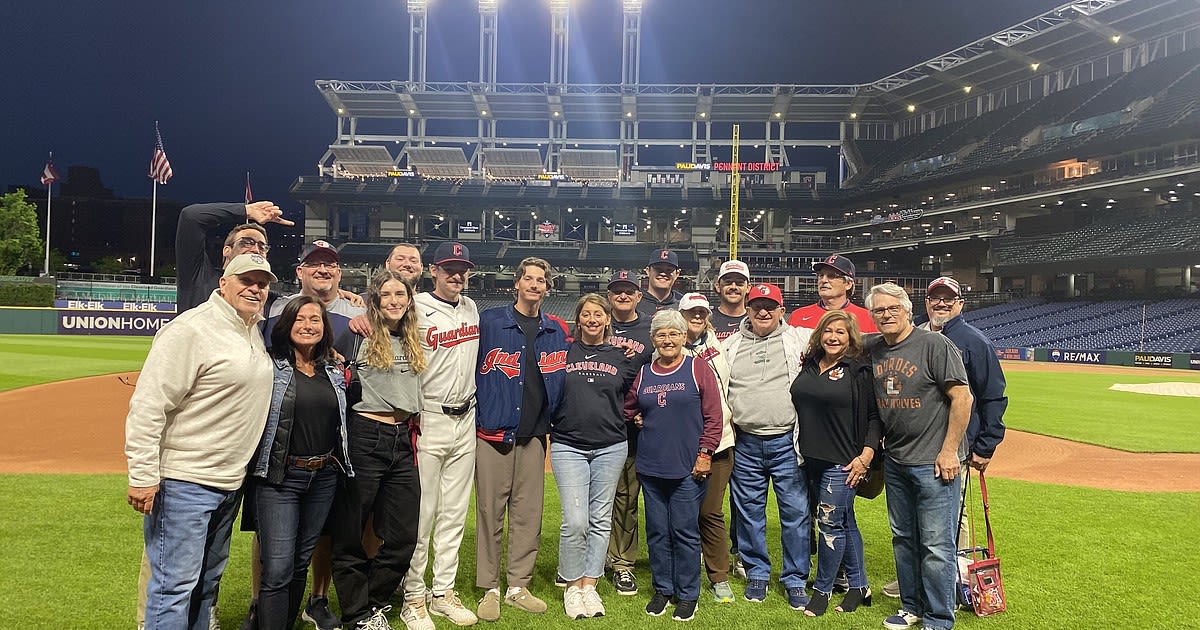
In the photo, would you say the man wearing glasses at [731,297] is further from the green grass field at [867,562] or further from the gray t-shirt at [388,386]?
the gray t-shirt at [388,386]

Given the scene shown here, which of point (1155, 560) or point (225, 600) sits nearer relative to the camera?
point (225, 600)

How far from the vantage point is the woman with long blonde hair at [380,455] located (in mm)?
4180

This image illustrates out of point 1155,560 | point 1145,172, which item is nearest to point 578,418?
point 1155,560

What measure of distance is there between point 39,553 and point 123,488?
2.49 metres

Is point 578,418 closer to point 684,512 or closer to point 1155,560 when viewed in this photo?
point 684,512

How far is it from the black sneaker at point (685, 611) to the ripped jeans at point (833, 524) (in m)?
0.94

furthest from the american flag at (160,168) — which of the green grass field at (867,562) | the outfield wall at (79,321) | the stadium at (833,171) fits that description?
the green grass field at (867,562)

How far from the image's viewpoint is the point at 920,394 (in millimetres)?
4523

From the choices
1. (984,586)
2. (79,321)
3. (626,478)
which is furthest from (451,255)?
(79,321)

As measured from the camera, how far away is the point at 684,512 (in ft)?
15.7

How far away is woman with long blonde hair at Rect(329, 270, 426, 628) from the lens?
4.18 metres

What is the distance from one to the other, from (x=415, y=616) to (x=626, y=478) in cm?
186

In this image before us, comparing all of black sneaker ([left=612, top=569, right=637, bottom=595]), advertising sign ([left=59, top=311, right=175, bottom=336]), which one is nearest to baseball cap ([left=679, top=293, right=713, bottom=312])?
black sneaker ([left=612, top=569, right=637, bottom=595])

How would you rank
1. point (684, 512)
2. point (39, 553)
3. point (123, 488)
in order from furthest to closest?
point (123, 488)
point (39, 553)
point (684, 512)
